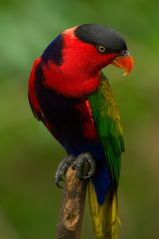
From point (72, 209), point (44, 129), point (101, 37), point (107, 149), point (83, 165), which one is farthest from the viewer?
point (44, 129)

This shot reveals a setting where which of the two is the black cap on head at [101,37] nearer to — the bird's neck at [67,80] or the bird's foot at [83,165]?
the bird's neck at [67,80]

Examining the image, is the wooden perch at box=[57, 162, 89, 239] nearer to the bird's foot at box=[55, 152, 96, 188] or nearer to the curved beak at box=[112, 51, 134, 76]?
the bird's foot at box=[55, 152, 96, 188]

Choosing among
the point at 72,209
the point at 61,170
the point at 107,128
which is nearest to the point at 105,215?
the point at 61,170

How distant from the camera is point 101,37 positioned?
4680 mm

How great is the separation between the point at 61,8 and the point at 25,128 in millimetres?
1020

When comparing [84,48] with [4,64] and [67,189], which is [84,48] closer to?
[4,64]

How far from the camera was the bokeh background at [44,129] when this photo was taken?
4.57 meters

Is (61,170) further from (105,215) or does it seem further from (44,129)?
(44,129)

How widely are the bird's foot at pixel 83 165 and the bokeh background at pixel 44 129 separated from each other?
0.43 metres

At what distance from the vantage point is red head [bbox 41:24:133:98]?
187 inches

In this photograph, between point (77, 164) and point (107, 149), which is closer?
point (77, 164)

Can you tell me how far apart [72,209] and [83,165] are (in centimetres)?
57

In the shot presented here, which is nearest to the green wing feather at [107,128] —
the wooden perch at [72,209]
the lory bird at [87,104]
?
the lory bird at [87,104]

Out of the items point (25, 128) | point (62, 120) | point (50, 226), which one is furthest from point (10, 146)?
point (50, 226)
